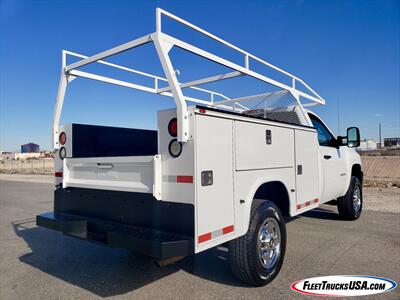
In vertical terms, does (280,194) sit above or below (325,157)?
below

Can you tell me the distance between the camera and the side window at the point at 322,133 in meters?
5.44

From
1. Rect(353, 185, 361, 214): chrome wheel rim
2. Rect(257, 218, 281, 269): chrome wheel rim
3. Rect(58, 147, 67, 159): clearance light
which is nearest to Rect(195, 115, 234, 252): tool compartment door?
Rect(257, 218, 281, 269): chrome wheel rim

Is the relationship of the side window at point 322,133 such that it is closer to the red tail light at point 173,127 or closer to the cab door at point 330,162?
the cab door at point 330,162

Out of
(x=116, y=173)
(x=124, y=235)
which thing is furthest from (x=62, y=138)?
(x=124, y=235)

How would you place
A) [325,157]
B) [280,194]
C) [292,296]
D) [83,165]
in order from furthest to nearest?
1. [325,157]
2. [280,194]
3. [83,165]
4. [292,296]

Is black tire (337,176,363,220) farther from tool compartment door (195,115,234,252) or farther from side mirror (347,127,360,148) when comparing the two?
tool compartment door (195,115,234,252)

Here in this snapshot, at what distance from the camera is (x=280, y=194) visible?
410 centimetres

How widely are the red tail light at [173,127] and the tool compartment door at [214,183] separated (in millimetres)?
203

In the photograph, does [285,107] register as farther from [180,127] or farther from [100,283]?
[100,283]

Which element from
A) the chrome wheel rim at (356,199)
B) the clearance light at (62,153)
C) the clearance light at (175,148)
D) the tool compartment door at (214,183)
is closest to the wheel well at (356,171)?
the chrome wheel rim at (356,199)

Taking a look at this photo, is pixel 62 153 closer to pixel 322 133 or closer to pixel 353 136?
pixel 322 133

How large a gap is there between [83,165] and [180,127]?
66.5 inches

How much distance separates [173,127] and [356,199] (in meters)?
5.36

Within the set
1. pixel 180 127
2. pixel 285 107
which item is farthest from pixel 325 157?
pixel 180 127
